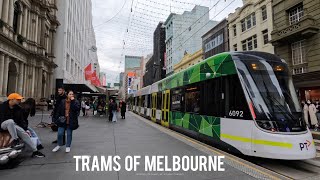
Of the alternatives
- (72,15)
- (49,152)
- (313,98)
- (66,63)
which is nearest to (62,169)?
(49,152)

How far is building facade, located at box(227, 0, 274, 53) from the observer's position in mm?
26156

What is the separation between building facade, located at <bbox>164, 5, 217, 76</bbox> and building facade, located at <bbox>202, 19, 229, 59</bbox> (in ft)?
33.8

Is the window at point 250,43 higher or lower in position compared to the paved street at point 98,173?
higher

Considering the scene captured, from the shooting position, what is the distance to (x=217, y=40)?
3672cm

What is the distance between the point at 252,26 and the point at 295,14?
6.28 m

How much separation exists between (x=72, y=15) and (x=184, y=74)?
37342 millimetres

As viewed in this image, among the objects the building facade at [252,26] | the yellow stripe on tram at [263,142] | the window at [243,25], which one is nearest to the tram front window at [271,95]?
the yellow stripe on tram at [263,142]

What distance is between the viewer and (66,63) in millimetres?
40844

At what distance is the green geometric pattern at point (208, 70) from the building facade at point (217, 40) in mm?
22481

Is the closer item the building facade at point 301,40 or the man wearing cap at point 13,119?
the man wearing cap at point 13,119

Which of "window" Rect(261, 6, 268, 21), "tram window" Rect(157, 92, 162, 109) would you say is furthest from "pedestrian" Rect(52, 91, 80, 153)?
"window" Rect(261, 6, 268, 21)

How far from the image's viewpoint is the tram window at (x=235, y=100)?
23.5 ft

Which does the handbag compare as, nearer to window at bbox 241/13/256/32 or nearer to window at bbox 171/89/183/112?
window at bbox 171/89/183/112

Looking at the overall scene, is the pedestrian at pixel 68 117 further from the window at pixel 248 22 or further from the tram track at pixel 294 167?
the window at pixel 248 22
